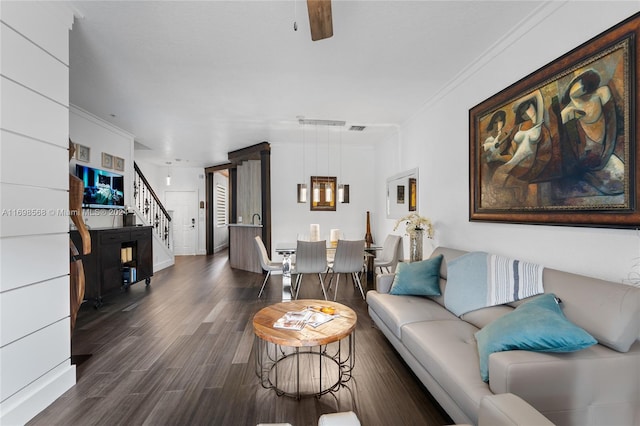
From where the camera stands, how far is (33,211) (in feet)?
5.64

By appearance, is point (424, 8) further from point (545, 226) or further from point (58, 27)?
point (58, 27)

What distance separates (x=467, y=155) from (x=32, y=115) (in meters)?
3.58

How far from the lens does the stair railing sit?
240 inches

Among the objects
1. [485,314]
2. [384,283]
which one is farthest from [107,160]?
[485,314]

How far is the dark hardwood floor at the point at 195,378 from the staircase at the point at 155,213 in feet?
9.27

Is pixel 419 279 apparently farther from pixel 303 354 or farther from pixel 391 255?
pixel 391 255

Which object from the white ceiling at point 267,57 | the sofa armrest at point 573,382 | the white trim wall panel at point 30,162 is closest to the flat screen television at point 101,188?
the white ceiling at point 267,57

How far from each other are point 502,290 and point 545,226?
1.87 ft

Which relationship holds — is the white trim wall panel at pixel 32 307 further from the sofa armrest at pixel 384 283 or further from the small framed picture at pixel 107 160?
the small framed picture at pixel 107 160

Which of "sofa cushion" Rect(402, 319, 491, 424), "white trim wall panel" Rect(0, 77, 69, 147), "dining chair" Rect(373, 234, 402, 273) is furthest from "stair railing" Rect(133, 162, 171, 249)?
"sofa cushion" Rect(402, 319, 491, 424)

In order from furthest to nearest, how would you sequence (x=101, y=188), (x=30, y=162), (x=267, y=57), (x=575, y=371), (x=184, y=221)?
(x=184, y=221)
(x=101, y=188)
(x=267, y=57)
(x=30, y=162)
(x=575, y=371)

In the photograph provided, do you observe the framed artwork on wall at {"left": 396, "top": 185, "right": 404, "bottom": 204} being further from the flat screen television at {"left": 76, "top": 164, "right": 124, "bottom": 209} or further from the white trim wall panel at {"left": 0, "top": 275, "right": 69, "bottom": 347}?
the flat screen television at {"left": 76, "top": 164, "right": 124, "bottom": 209}

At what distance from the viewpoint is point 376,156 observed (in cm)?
600

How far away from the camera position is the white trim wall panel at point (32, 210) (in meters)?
1.56
